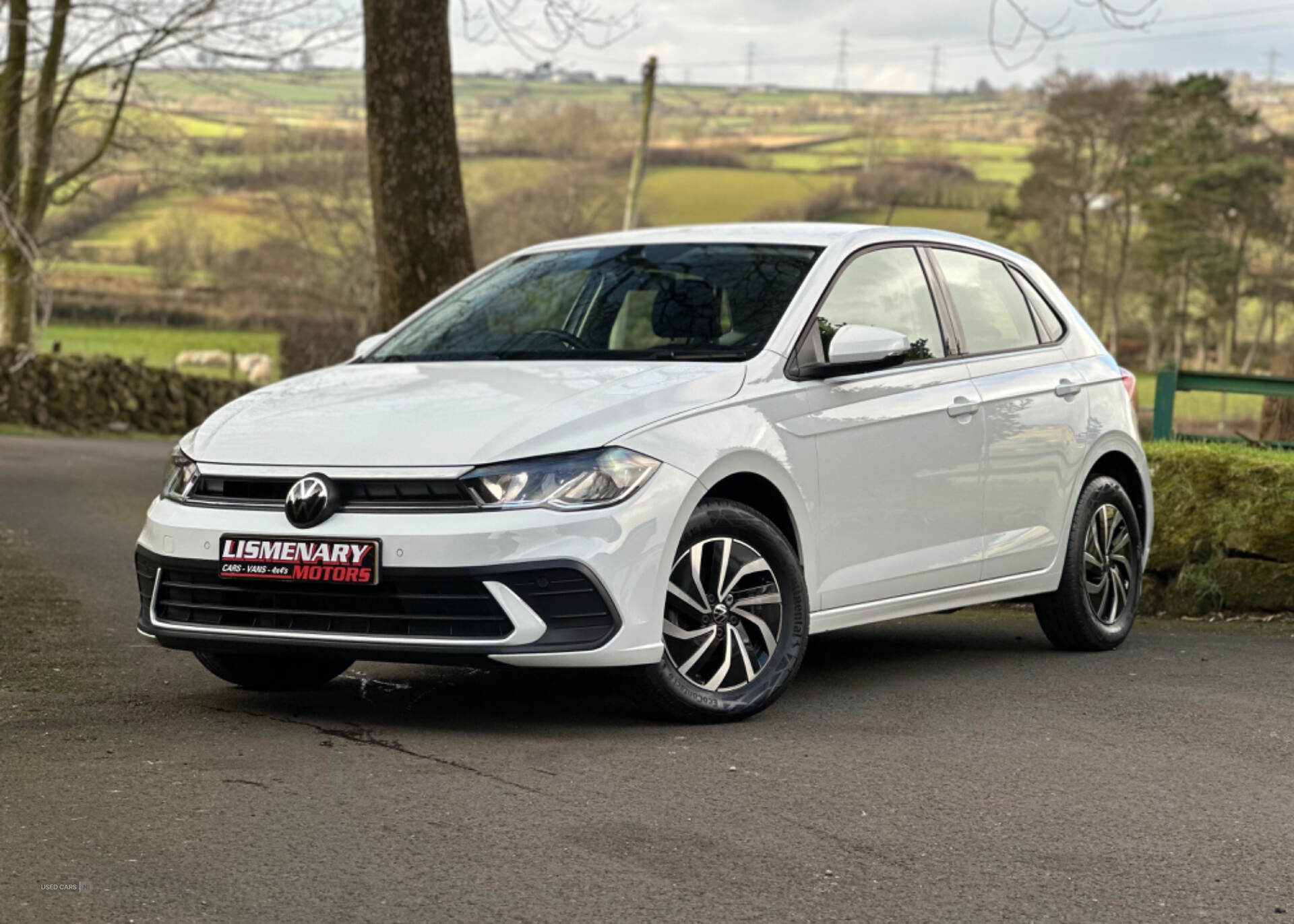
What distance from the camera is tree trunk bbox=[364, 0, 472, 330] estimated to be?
13430 millimetres

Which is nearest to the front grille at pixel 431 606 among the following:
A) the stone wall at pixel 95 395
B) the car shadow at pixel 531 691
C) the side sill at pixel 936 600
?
the car shadow at pixel 531 691

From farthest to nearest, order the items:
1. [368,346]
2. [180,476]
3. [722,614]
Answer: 1. [368,346]
2. [180,476]
3. [722,614]

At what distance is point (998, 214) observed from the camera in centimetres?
7088

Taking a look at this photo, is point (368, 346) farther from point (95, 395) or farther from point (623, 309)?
point (95, 395)

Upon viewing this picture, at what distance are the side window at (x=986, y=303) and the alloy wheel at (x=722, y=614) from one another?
1.89 m

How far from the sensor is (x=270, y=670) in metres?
6.62

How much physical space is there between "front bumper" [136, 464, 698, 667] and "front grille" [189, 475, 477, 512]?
4 centimetres

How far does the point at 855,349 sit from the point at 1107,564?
2426 millimetres

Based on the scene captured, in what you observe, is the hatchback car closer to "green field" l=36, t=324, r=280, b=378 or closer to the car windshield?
the car windshield

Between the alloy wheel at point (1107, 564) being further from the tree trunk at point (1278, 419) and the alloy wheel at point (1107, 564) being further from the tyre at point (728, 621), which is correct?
the tree trunk at point (1278, 419)

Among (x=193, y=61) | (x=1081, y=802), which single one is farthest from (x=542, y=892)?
(x=193, y=61)

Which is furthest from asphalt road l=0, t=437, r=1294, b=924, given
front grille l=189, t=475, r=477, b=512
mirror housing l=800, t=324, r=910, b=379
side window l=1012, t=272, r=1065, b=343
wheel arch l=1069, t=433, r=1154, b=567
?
side window l=1012, t=272, r=1065, b=343

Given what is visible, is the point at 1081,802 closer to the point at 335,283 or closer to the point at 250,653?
the point at 250,653

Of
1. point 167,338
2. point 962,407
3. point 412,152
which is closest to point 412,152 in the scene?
point 412,152
